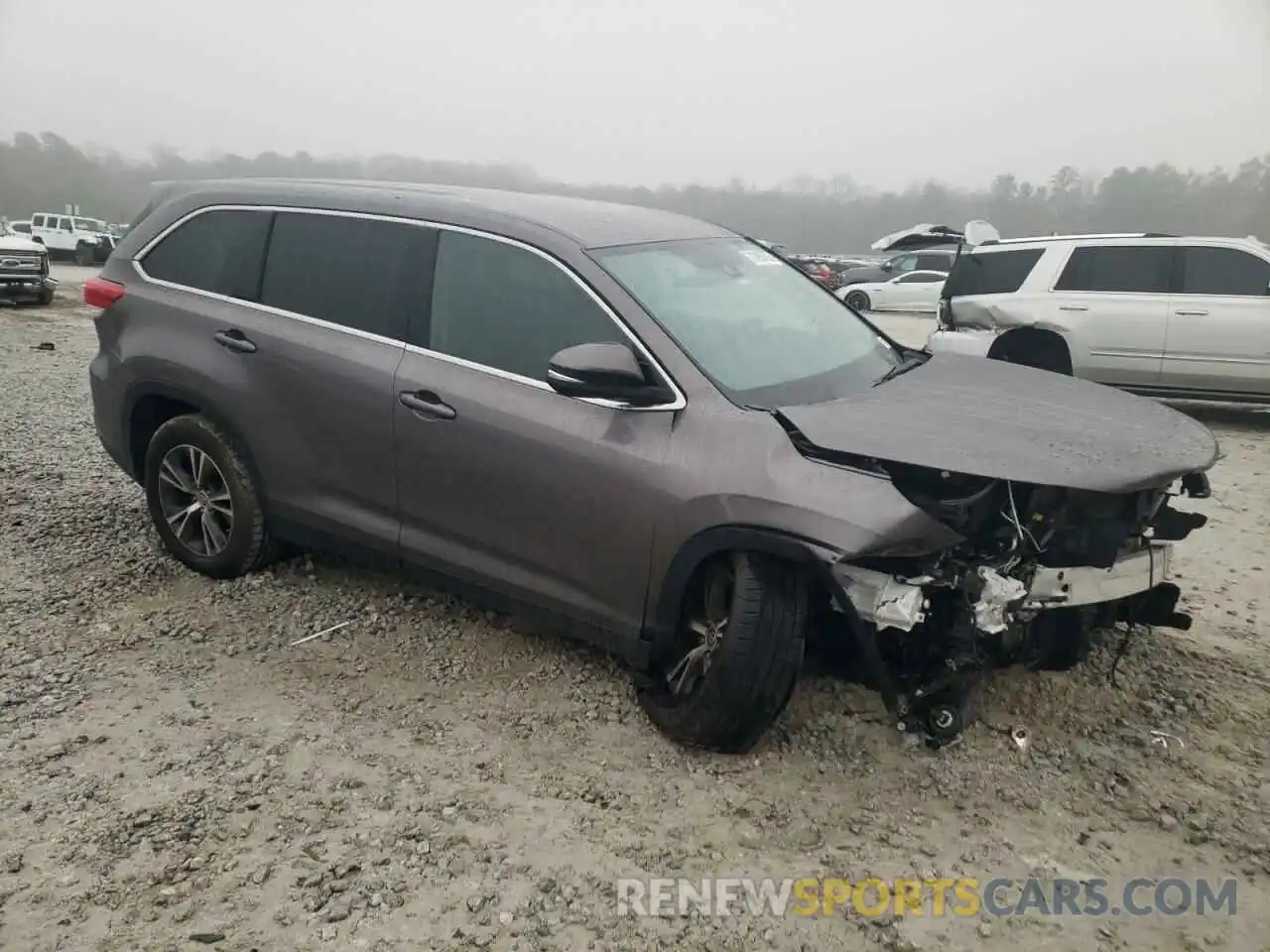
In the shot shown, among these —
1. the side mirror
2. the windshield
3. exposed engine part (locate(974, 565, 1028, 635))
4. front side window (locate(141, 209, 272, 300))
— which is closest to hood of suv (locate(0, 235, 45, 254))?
front side window (locate(141, 209, 272, 300))

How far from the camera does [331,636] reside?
395 cm

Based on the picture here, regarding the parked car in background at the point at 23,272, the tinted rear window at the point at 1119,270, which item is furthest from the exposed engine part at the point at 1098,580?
the parked car in background at the point at 23,272

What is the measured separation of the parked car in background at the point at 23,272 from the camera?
1614 cm

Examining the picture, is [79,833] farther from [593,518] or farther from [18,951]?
[593,518]

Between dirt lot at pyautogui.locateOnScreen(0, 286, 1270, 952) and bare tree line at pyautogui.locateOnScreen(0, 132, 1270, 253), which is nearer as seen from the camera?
dirt lot at pyautogui.locateOnScreen(0, 286, 1270, 952)

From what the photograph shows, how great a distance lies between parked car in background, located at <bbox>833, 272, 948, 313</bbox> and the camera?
69.3 ft

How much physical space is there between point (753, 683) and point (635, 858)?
59 centimetres

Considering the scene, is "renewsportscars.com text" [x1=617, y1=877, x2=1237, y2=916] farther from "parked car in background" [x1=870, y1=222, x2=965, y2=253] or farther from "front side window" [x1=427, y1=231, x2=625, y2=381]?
"parked car in background" [x1=870, y1=222, x2=965, y2=253]

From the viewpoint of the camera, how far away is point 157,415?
445 cm

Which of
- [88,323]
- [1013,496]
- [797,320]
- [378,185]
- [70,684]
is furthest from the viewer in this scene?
[88,323]

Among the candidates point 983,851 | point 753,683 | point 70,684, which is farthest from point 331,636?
point 983,851

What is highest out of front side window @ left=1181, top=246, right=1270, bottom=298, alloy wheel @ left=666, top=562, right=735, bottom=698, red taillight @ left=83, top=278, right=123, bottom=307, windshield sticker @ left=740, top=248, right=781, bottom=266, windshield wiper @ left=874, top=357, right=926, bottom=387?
front side window @ left=1181, top=246, right=1270, bottom=298

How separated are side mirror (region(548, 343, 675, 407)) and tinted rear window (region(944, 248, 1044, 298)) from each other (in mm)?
7213

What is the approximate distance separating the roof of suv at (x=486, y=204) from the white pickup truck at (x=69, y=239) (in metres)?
32.1
